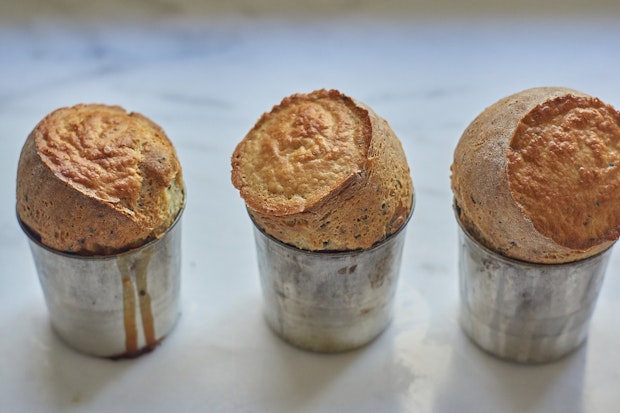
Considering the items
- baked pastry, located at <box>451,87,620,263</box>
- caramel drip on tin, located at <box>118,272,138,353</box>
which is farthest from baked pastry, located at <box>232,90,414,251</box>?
caramel drip on tin, located at <box>118,272,138,353</box>

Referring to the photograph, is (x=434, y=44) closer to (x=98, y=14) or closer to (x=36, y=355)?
(x=98, y=14)

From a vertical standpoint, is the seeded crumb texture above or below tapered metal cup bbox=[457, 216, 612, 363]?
above

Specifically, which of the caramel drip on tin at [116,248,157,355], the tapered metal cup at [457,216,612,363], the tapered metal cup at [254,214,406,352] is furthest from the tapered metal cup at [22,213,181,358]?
the tapered metal cup at [457,216,612,363]

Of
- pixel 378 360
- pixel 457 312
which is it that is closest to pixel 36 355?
pixel 378 360

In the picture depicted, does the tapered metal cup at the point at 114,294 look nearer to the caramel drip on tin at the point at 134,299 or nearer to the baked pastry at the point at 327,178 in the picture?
the caramel drip on tin at the point at 134,299

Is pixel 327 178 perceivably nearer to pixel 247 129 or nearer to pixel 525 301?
pixel 525 301

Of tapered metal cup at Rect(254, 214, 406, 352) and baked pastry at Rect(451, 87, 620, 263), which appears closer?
baked pastry at Rect(451, 87, 620, 263)

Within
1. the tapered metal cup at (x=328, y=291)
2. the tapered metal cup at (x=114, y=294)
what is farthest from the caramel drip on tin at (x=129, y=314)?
the tapered metal cup at (x=328, y=291)

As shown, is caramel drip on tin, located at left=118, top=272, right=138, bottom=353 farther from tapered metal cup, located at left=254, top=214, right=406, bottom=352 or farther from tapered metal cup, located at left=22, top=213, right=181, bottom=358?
tapered metal cup, located at left=254, top=214, right=406, bottom=352
